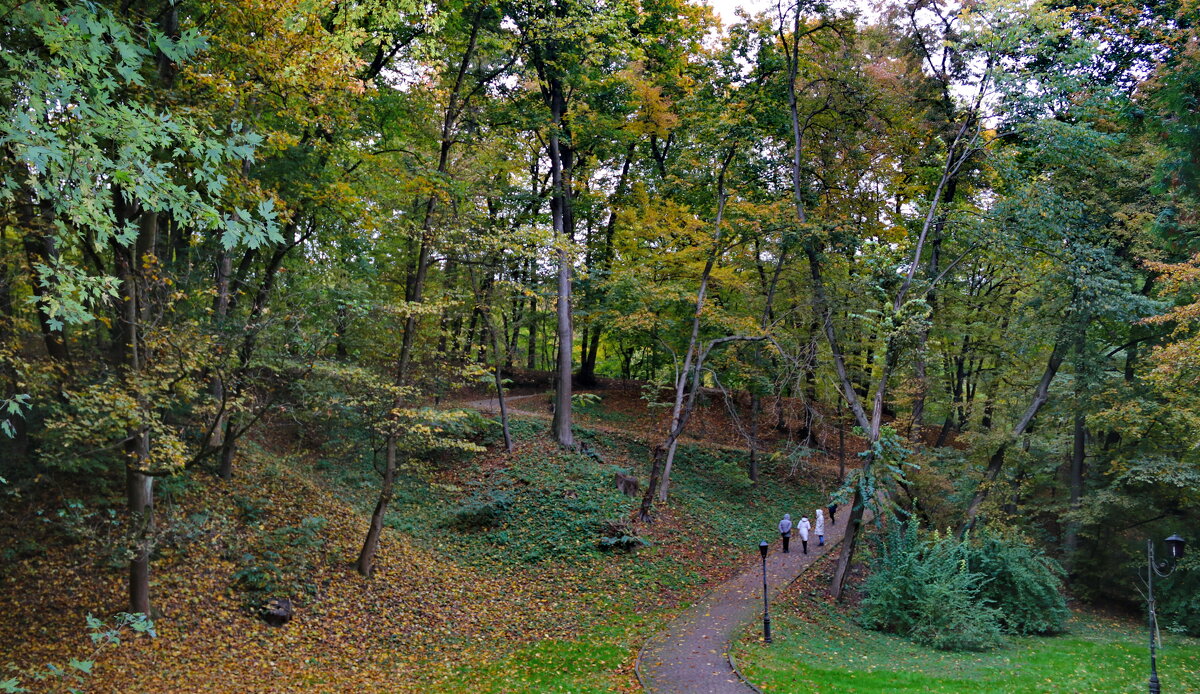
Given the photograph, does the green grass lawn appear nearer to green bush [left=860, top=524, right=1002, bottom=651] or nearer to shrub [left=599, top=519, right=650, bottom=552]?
green bush [left=860, top=524, right=1002, bottom=651]

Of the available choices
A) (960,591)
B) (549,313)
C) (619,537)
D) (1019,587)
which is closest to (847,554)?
(960,591)

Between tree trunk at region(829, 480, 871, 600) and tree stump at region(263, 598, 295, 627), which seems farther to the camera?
tree trunk at region(829, 480, 871, 600)

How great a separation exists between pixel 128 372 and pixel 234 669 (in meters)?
4.22

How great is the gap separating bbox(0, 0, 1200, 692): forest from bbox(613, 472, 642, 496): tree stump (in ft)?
0.42

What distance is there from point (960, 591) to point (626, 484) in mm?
8948

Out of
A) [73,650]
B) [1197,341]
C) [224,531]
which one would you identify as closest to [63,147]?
[73,650]

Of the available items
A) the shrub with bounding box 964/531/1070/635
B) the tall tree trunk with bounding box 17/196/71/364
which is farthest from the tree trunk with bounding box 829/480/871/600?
the tall tree trunk with bounding box 17/196/71/364

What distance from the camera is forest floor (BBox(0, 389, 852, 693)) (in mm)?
9008

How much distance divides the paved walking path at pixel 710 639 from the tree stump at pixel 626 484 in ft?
13.1

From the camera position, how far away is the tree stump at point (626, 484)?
19.5 metres

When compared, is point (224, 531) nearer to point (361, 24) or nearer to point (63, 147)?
point (63, 147)

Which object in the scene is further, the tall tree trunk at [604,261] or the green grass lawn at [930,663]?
the tall tree trunk at [604,261]

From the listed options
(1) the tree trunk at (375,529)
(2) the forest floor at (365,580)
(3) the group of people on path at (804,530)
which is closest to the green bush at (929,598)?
(3) the group of people on path at (804,530)

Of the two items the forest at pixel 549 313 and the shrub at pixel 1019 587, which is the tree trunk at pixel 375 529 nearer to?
the forest at pixel 549 313
